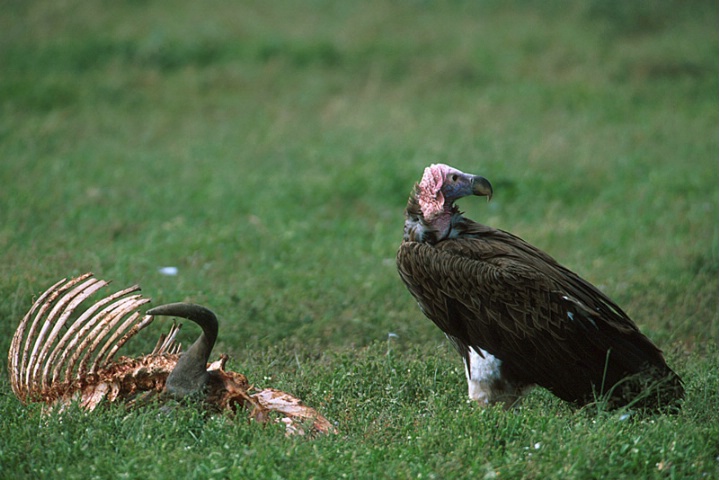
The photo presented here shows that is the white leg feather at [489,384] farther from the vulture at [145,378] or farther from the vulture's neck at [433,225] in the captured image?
the vulture at [145,378]

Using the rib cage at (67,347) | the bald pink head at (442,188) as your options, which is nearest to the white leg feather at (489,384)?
the bald pink head at (442,188)

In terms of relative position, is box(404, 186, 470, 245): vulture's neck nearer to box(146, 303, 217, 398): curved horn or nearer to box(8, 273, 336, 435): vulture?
box(8, 273, 336, 435): vulture

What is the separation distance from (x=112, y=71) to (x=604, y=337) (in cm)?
851

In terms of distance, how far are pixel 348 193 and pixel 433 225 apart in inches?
152

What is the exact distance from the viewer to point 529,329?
4273mm

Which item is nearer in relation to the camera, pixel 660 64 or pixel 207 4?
pixel 660 64

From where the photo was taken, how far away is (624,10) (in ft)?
45.6

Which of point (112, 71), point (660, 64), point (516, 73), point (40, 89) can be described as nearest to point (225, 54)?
point (112, 71)

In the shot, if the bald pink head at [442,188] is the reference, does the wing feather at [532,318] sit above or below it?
below

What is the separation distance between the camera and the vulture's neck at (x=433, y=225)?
4.68 meters

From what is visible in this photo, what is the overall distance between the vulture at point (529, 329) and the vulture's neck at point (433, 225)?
0.35 feet

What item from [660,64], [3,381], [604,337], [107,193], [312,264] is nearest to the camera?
[604,337]

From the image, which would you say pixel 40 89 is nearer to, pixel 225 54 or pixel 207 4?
pixel 225 54

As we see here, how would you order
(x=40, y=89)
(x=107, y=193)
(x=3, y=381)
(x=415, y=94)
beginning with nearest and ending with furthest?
1. (x=3, y=381)
2. (x=107, y=193)
3. (x=40, y=89)
4. (x=415, y=94)
